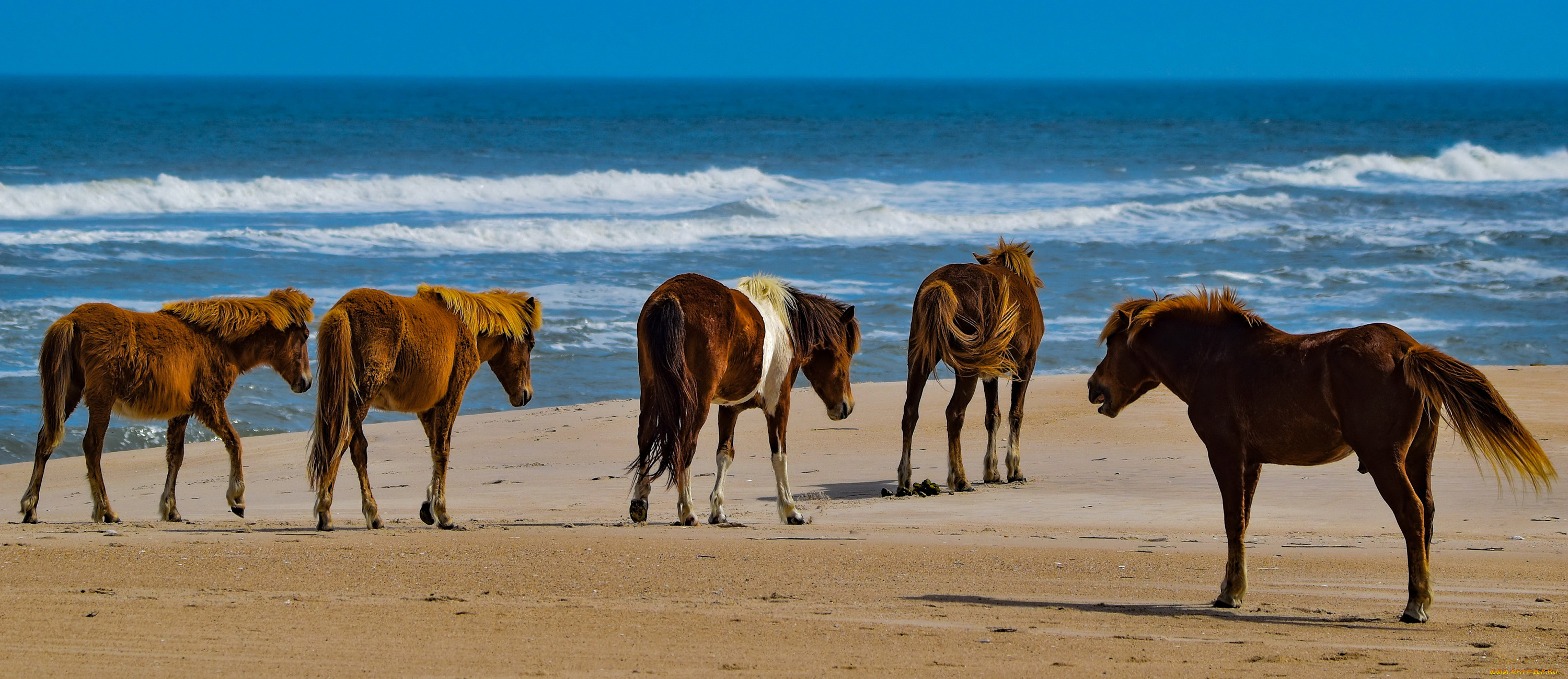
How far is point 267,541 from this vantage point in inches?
256

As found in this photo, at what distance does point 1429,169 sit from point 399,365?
2049 inches

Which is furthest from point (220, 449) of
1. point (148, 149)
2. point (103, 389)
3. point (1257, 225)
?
point (148, 149)

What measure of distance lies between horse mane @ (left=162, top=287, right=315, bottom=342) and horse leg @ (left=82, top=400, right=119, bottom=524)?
648 millimetres

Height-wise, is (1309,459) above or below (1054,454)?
above

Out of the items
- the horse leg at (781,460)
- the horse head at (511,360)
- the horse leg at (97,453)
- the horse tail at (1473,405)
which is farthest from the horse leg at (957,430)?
the horse leg at (97,453)

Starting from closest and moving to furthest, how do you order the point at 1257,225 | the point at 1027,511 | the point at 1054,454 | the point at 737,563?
the point at 737,563 < the point at 1027,511 < the point at 1054,454 < the point at 1257,225

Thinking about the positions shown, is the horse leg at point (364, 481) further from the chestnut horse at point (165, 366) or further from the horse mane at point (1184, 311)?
the horse mane at point (1184, 311)

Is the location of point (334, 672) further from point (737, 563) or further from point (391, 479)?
point (391, 479)

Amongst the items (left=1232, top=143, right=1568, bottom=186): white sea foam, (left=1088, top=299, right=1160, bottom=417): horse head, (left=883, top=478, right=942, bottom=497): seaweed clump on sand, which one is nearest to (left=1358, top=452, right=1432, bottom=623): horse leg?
(left=1088, top=299, right=1160, bottom=417): horse head

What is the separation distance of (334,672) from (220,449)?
7.32 metres

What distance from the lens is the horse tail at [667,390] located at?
713cm

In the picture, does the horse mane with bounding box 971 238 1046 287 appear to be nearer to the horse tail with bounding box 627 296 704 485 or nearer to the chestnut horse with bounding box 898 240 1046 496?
the chestnut horse with bounding box 898 240 1046 496

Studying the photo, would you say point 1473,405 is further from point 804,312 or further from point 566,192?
point 566,192

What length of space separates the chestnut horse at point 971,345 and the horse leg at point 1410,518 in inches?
162
